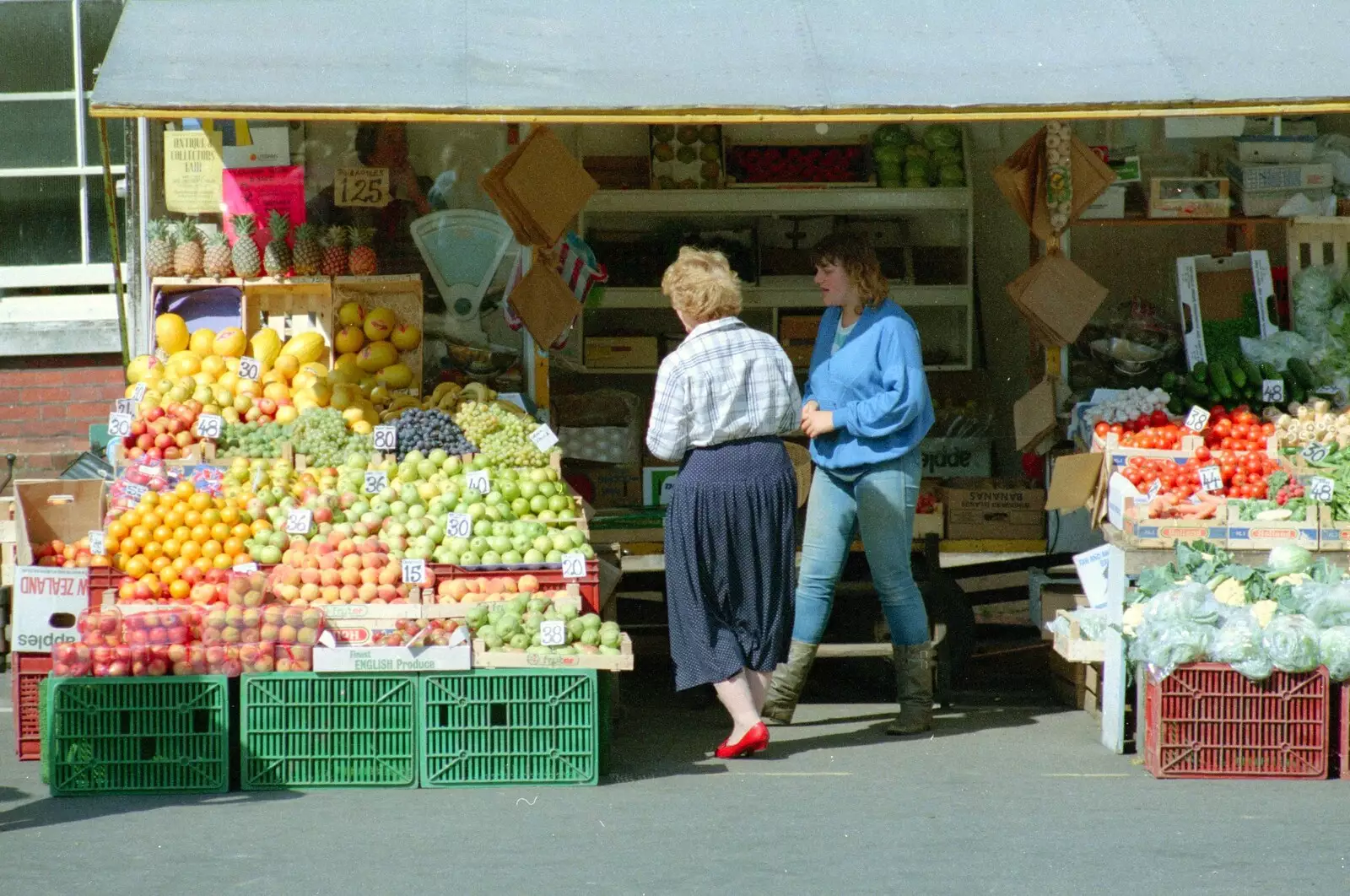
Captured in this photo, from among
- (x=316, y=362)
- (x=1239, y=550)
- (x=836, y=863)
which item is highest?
(x=316, y=362)

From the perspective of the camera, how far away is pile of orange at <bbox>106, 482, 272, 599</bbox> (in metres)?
6.45

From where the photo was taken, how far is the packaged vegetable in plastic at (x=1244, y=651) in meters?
6.00

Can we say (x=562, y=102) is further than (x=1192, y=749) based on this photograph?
Yes

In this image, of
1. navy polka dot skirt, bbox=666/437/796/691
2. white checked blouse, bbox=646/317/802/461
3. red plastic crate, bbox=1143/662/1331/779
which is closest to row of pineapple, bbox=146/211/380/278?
white checked blouse, bbox=646/317/802/461

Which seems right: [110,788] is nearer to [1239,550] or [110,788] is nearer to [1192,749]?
[1192,749]

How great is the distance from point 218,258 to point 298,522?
205 cm

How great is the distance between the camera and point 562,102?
6523 millimetres

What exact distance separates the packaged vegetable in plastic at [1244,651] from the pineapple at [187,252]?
488 cm

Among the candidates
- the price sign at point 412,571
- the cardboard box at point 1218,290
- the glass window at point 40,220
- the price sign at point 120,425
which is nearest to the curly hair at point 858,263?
the price sign at point 412,571

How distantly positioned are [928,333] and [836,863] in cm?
567

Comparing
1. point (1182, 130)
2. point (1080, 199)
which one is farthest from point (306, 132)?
point (1182, 130)

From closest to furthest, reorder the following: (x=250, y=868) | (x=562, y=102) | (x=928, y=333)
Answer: (x=250, y=868) → (x=562, y=102) → (x=928, y=333)

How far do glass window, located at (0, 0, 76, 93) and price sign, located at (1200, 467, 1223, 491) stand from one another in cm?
656

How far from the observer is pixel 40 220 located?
9.93 m
